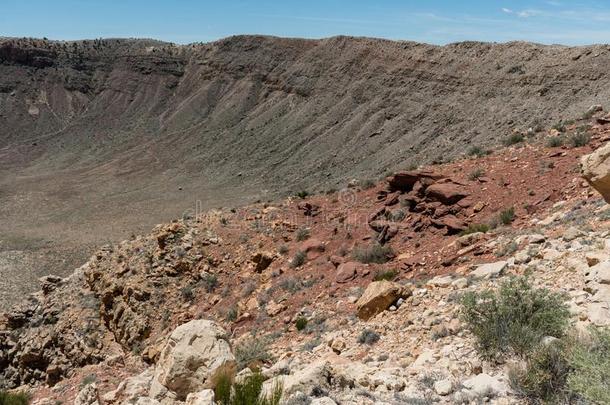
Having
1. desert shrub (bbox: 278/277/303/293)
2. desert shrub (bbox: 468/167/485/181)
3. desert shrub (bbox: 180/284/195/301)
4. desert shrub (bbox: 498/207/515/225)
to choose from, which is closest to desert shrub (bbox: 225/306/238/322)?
desert shrub (bbox: 278/277/303/293)

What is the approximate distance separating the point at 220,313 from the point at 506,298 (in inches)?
356

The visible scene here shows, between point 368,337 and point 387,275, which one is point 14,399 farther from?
point 387,275

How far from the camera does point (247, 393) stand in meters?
5.93

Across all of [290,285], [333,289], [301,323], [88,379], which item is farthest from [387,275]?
[88,379]

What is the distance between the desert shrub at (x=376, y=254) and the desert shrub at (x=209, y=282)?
16.5 feet

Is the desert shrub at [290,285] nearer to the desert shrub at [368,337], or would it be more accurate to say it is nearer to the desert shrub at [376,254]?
the desert shrub at [376,254]

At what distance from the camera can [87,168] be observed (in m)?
57.3

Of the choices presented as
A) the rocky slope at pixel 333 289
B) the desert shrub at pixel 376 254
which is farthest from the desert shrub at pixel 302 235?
the desert shrub at pixel 376 254

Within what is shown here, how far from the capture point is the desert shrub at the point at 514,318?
19.7ft

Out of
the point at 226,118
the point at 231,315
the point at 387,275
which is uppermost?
the point at 226,118

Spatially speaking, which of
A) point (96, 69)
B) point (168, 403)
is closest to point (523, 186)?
point (168, 403)

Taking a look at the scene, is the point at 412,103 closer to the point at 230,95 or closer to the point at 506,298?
the point at 230,95

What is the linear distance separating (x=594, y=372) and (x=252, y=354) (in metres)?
5.97

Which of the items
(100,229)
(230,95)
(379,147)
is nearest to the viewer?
(100,229)
